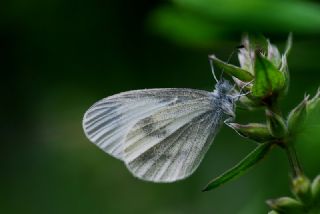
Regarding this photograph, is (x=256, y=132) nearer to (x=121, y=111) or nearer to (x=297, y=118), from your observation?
(x=297, y=118)

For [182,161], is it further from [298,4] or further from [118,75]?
[118,75]

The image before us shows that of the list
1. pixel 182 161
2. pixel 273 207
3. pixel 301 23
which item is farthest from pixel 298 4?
pixel 273 207

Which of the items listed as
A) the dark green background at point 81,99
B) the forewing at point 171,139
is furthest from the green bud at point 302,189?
the dark green background at point 81,99

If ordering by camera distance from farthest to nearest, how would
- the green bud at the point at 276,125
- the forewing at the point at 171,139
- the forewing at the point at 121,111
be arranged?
the forewing at the point at 121,111 < the forewing at the point at 171,139 < the green bud at the point at 276,125

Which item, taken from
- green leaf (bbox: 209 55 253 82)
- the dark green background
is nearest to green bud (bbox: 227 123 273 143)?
green leaf (bbox: 209 55 253 82)

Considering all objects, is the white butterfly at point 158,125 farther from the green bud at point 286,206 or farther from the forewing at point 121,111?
the green bud at point 286,206

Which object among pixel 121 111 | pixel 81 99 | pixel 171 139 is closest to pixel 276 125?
pixel 171 139
